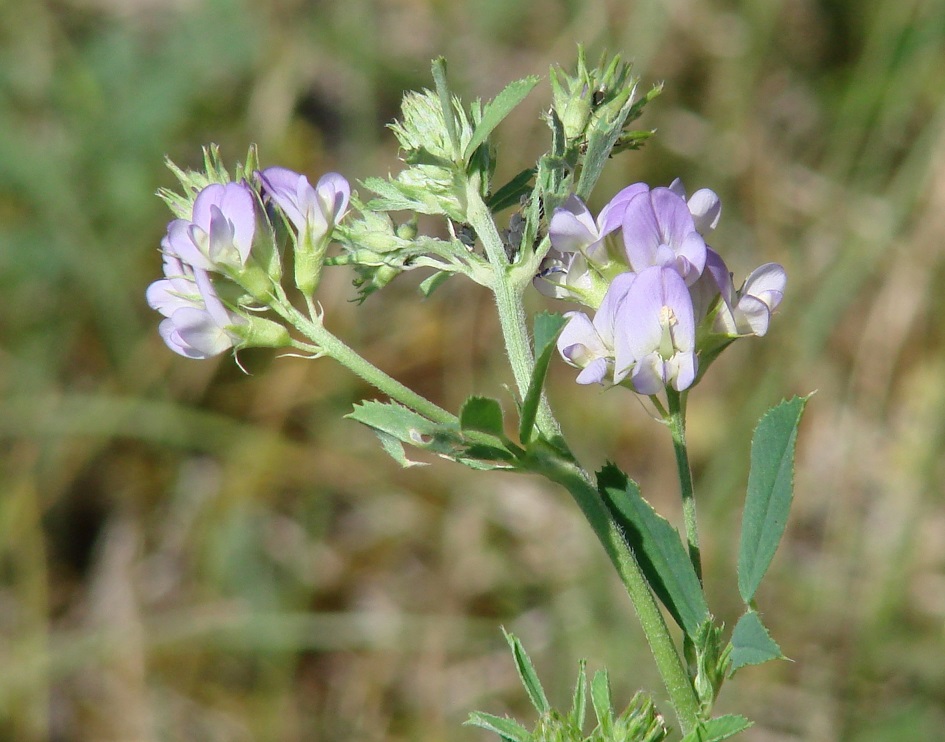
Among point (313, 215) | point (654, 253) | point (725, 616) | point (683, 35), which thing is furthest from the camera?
point (683, 35)

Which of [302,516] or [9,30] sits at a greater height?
[9,30]

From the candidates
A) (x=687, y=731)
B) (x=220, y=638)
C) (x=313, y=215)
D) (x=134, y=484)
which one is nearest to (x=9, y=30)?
(x=134, y=484)

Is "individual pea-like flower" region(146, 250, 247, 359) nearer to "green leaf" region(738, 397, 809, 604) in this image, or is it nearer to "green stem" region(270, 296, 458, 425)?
"green stem" region(270, 296, 458, 425)

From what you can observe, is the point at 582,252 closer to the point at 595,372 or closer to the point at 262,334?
the point at 595,372

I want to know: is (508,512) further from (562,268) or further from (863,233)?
(562,268)

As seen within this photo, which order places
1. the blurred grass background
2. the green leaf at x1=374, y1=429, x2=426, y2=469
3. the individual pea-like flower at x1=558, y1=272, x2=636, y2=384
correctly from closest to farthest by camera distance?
the individual pea-like flower at x1=558, y1=272, x2=636, y2=384 → the green leaf at x1=374, y1=429, x2=426, y2=469 → the blurred grass background

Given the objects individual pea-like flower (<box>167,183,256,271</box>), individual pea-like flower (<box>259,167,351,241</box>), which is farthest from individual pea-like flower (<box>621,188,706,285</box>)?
individual pea-like flower (<box>167,183,256,271</box>)
